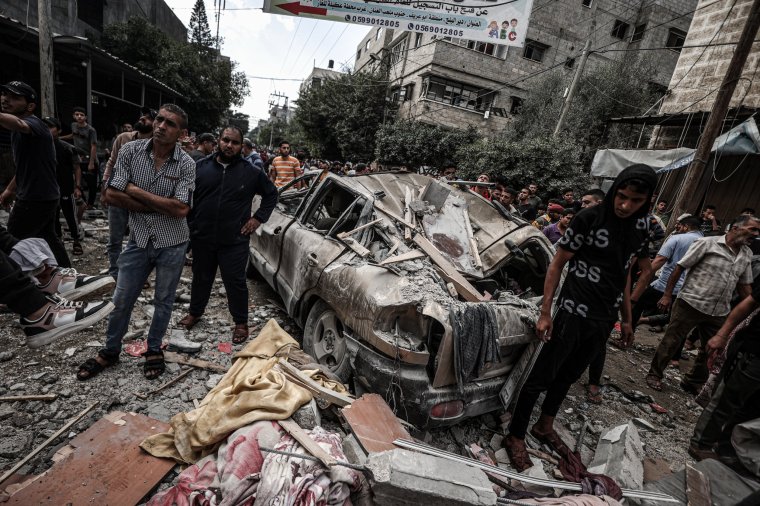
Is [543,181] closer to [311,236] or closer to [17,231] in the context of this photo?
[311,236]

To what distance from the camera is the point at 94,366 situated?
2.55m

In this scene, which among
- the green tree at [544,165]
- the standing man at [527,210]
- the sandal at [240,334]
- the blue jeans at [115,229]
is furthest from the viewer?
the green tree at [544,165]

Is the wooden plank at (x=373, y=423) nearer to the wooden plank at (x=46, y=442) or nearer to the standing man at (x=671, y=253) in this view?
the wooden plank at (x=46, y=442)

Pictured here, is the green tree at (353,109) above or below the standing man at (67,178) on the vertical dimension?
above

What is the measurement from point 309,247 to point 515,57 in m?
21.0

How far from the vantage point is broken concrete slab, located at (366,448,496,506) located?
156 centimetres

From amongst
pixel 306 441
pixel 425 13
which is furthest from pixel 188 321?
pixel 425 13

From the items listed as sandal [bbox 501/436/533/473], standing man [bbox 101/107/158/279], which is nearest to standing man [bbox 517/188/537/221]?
sandal [bbox 501/436/533/473]

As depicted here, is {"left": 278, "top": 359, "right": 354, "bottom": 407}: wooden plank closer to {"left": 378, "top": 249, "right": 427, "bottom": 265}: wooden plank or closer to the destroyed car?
the destroyed car

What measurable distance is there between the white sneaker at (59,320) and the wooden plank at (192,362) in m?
0.85

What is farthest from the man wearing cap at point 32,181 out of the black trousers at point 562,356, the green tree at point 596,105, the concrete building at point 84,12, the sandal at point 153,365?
the green tree at point 596,105

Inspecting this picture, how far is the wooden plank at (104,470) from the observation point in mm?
1630

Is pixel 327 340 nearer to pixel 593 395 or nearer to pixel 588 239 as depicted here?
pixel 588 239

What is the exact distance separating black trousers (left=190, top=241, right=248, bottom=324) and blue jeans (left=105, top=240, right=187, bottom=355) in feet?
1.83
